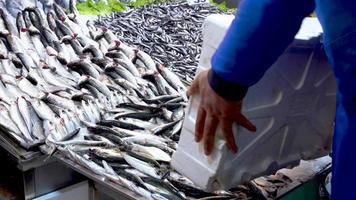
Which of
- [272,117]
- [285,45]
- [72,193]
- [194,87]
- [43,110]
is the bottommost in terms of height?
[72,193]

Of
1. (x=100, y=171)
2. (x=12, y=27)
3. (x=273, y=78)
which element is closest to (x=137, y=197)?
(x=100, y=171)

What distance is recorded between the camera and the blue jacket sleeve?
50.6 inches

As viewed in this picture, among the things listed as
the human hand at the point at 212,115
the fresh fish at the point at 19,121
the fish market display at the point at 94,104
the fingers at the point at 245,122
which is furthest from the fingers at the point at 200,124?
the fresh fish at the point at 19,121

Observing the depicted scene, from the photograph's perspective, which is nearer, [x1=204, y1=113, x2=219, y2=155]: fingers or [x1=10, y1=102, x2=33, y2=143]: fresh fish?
[x1=204, y1=113, x2=219, y2=155]: fingers

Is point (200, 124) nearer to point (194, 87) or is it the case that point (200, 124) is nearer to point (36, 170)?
point (194, 87)

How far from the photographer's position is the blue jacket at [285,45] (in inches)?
46.5

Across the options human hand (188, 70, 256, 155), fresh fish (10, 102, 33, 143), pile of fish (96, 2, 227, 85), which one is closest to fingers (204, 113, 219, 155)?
human hand (188, 70, 256, 155)

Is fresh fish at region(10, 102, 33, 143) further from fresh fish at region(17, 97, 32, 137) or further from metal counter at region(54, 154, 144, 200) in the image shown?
metal counter at region(54, 154, 144, 200)

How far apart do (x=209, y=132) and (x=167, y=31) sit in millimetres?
3886

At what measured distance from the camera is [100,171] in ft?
7.15

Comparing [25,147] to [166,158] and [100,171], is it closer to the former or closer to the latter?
[100,171]

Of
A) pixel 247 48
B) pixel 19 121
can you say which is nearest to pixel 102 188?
pixel 19 121

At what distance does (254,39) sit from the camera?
4.32 feet

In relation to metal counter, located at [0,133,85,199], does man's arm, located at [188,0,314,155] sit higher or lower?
higher
